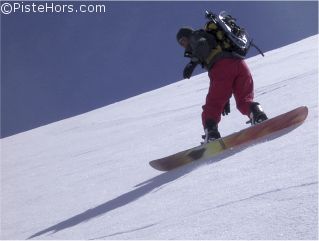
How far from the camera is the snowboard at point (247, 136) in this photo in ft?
15.1

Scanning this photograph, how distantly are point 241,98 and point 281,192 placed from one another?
7.33ft

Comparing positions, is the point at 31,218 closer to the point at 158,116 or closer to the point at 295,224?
the point at 295,224

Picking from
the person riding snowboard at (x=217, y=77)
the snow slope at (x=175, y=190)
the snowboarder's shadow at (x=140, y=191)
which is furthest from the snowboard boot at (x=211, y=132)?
the snow slope at (x=175, y=190)

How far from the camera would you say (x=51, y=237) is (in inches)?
134

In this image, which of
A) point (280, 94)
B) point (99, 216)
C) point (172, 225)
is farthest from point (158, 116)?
point (172, 225)

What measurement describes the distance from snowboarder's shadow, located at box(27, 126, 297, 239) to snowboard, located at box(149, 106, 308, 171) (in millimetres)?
77

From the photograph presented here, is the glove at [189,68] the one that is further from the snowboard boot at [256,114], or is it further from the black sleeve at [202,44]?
the snowboard boot at [256,114]

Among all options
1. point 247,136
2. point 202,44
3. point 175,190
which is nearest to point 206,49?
point 202,44

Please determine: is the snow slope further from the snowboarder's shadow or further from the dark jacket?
the dark jacket

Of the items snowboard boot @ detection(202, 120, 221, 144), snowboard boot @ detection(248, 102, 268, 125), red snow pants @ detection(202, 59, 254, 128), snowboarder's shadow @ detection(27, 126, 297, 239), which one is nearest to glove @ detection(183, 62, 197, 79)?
red snow pants @ detection(202, 59, 254, 128)

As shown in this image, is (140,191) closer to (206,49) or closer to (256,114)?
(256,114)

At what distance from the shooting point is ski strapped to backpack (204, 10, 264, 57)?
516cm

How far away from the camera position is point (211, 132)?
16.2ft

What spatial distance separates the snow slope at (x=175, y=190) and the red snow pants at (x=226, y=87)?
57 cm
